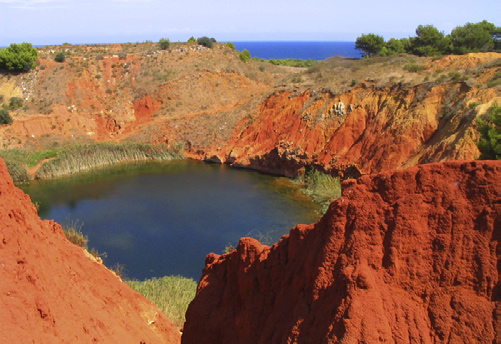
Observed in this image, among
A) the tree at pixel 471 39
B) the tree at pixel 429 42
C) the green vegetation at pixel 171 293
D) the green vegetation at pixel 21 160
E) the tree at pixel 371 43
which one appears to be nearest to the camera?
the green vegetation at pixel 171 293

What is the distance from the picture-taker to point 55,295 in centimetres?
1038

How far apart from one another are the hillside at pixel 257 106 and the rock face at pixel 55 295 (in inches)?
729

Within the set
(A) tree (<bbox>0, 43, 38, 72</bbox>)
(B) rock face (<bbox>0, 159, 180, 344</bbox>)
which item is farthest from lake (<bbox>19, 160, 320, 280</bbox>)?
(A) tree (<bbox>0, 43, 38, 72</bbox>)

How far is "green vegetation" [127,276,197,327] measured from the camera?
15508 mm

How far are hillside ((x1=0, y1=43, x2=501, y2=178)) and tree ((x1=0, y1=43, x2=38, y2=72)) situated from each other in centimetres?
99

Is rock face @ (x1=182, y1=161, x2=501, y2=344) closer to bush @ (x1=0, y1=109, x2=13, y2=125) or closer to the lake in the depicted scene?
the lake

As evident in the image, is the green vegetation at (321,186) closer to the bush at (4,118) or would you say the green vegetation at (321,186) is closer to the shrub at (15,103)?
the bush at (4,118)

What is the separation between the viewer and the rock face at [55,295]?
9102mm

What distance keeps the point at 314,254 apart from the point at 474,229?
8.71ft

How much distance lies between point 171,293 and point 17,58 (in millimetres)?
41522

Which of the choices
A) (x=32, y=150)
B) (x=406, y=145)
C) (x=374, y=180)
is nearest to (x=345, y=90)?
(x=406, y=145)

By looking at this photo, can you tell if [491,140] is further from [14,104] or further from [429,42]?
[14,104]

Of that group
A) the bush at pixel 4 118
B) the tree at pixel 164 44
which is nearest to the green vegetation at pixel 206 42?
the tree at pixel 164 44

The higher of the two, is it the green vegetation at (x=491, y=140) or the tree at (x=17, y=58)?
the tree at (x=17, y=58)
